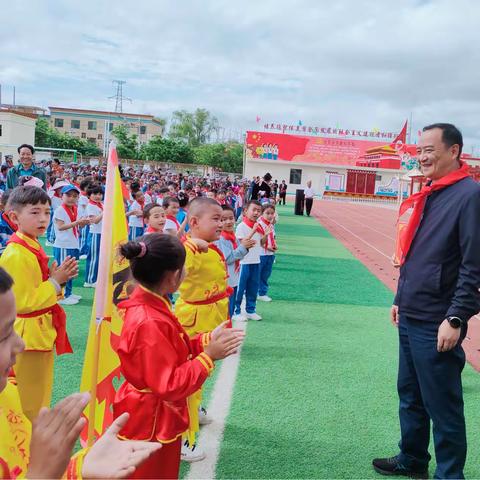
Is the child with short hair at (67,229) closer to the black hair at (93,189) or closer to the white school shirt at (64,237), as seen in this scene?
the white school shirt at (64,237)

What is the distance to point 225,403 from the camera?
4.27 meters

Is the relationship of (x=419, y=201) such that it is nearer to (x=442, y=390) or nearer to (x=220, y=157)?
(x=442, y=390)

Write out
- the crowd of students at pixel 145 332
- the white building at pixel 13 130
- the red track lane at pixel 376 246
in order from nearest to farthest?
the crowd of students at pixel 145 332, the red track lane at pixel 376 246, the white building at pixel 13 130

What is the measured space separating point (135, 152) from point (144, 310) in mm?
58809

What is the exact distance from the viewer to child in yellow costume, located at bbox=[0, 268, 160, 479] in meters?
1.19

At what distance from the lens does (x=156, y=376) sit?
7.29ft

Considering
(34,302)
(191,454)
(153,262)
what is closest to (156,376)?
(153,262)

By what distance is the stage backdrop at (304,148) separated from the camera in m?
51.8

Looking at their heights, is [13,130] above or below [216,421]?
above

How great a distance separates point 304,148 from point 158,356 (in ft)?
→ 172

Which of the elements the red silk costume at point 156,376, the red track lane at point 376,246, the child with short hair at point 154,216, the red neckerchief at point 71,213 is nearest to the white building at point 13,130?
the red track lane at point 376,246

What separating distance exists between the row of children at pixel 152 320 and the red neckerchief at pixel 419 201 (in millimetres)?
1344

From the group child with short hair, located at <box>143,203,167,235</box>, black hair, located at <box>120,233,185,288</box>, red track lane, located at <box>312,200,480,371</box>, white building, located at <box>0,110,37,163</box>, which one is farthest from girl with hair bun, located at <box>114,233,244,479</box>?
white building, located at <box>0,110,37,163</box>

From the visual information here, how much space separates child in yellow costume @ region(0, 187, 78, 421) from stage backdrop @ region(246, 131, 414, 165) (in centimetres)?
4844
